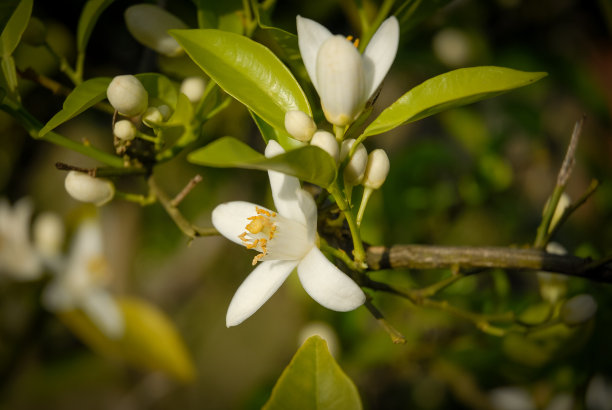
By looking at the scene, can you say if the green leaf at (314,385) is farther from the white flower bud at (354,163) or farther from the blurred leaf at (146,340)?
the blurred leaf at (146,340)

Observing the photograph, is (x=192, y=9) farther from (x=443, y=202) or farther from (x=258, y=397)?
(x=258, y=397)

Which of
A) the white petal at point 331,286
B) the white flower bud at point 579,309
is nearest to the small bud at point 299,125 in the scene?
the white petal at point 331,286

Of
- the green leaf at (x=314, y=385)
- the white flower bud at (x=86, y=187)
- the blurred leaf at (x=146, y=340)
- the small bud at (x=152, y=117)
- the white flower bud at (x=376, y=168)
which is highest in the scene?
the white flower bud at (x=376, y=168)

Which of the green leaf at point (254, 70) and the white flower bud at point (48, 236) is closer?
the green leaf at point (254, 70)

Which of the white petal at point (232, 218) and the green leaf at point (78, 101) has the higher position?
the green leaf at point (78, 101)

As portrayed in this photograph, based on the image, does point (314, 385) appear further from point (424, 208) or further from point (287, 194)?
point (424, 208)

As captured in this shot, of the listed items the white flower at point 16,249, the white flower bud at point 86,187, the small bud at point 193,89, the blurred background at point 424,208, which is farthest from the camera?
the white flower at point 16,249
